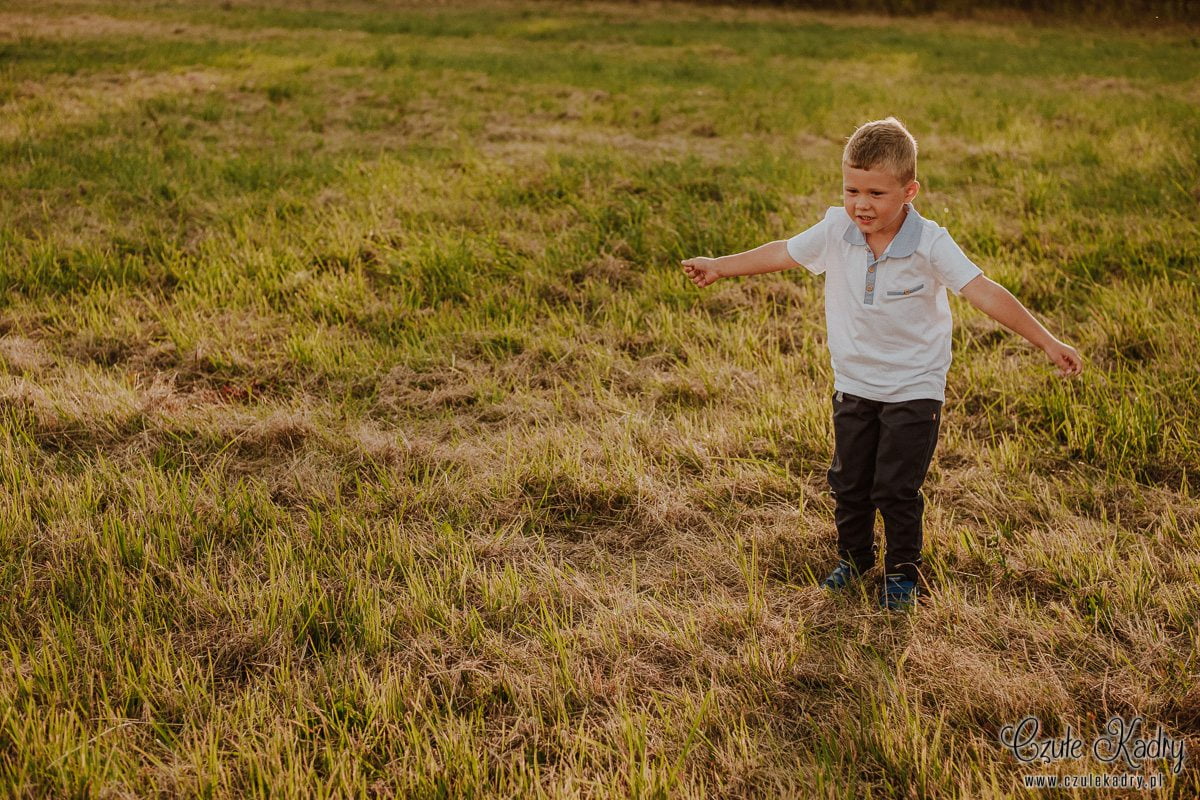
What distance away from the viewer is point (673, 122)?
9.21 m

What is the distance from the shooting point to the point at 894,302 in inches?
94.6

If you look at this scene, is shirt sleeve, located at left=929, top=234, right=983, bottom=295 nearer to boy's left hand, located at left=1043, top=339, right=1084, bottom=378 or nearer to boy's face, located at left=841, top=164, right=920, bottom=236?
boy's face, located at left=841, top=164, right=920, bottom=236

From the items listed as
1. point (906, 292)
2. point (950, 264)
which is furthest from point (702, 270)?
point (950, 264)

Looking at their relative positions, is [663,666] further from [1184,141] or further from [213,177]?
[1184,141]

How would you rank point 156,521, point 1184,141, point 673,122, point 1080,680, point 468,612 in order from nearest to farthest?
point 1080,680
point 468,612
point 156,521
point 1184,141
point 673,122

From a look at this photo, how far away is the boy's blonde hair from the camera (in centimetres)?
224

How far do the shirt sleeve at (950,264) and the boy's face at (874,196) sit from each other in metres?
0.14

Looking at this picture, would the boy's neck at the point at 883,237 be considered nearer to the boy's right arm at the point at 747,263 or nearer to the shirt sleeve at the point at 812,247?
the shirt sleeve at the point at 812,247

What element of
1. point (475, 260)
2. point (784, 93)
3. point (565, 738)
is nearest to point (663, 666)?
point (565, 738)

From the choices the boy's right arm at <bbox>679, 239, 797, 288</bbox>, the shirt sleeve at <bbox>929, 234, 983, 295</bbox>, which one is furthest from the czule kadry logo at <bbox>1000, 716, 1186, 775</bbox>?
the boy's right arm at <bbox>679, 239, 797, 288</bbox>

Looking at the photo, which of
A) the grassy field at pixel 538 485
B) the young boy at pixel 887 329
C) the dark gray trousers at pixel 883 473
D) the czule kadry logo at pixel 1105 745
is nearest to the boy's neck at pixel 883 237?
the young boy at pixel 887 329

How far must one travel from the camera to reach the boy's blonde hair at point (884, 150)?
2.24 meters

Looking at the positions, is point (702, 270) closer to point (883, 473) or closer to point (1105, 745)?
point (883, 473)

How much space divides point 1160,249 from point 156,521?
5.45 m
